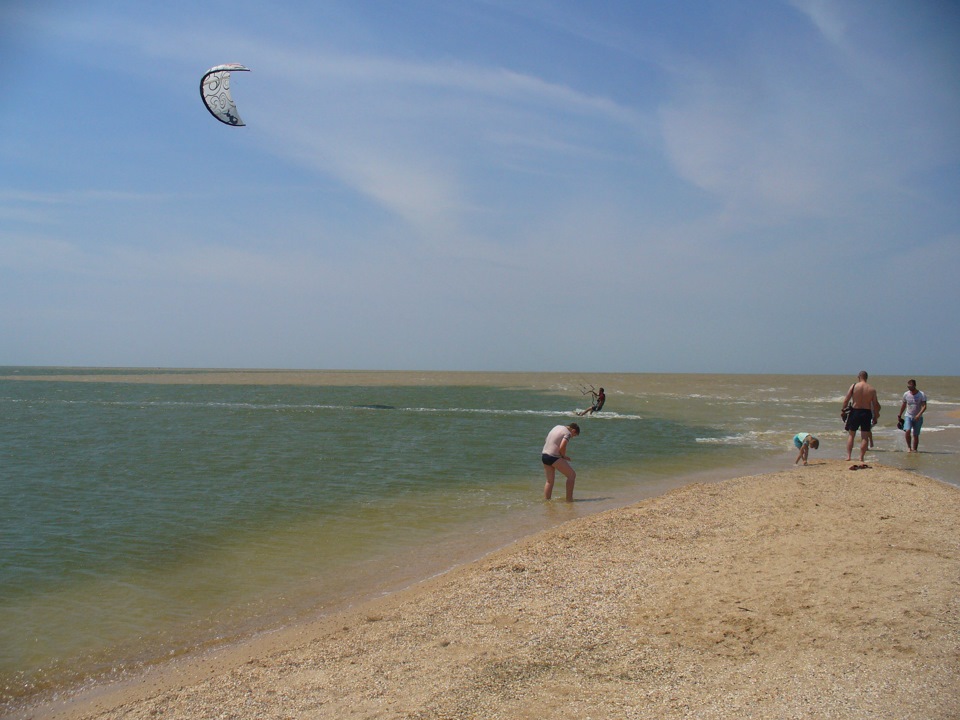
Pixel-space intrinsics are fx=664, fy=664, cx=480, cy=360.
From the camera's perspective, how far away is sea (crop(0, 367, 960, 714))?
6.63m

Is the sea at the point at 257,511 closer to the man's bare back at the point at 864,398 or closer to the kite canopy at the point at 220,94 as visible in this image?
the man's bare back at the point at 864,398

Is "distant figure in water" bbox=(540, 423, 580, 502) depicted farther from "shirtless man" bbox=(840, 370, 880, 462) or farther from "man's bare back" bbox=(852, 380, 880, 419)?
"man's bare back" bbox=(852, 380, 880, 419)

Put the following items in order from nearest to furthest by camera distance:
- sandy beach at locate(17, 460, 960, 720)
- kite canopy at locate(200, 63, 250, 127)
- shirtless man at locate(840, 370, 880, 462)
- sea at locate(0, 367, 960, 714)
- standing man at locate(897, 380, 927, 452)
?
sandy beach at locate(17, 460, 960, 720) → sea at locate(0, 367, 960, 714) → kite canopy at locate(200, 63, 250, 127) → shirtless man at locate(840, 370, 880, 462) → standing man at locate(897, 380, 927, 452)

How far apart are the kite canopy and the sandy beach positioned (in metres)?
8.93

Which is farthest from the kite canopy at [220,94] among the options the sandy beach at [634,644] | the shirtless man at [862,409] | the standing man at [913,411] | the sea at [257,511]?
the standing man at [913,411]

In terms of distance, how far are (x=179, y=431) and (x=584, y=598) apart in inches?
944

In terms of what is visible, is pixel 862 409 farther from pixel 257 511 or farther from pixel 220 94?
pixel 220 94

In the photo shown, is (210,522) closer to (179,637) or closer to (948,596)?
(179,637)

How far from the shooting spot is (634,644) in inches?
195

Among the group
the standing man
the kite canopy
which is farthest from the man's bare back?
the kite canopy

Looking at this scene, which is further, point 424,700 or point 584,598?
point 584,598

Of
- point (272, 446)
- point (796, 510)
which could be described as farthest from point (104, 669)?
point (272, 446)

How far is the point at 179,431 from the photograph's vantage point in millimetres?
26266

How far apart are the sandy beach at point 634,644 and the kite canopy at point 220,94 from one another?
29.3ft
